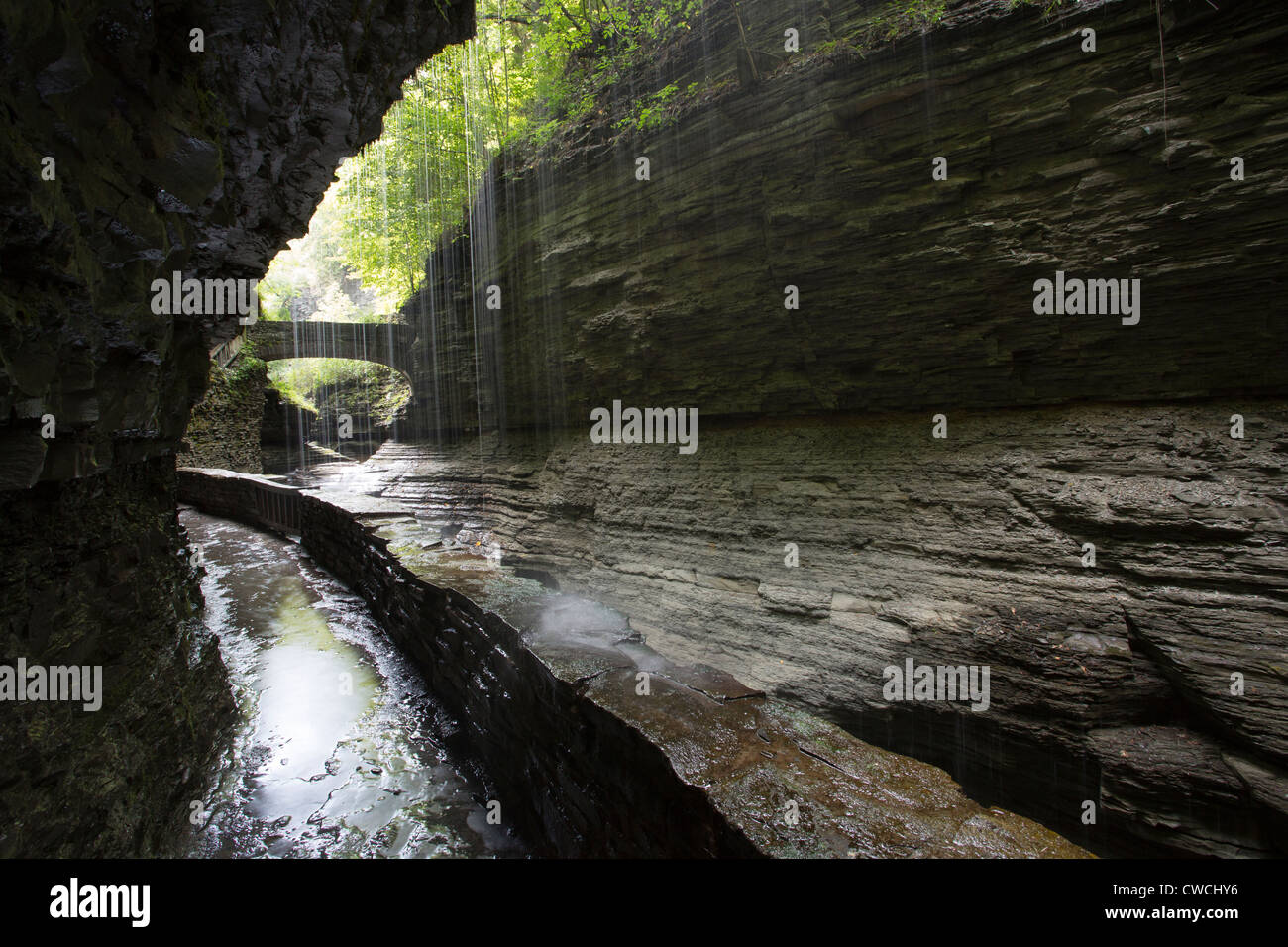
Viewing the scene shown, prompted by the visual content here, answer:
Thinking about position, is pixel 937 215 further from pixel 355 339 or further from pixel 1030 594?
pixel 355 339

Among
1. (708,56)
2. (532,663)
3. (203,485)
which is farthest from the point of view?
(203,485)

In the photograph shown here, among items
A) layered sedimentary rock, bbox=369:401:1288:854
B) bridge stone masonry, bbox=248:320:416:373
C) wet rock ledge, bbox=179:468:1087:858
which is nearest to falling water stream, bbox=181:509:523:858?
wet rock ledge, bbox=179:468:1087:858

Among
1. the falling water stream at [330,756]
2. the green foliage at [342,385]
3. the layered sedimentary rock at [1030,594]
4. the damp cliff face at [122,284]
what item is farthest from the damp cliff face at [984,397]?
the green foliage at [342,385]

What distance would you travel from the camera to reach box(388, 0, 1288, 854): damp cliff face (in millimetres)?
3928

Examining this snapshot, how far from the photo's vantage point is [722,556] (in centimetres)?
666

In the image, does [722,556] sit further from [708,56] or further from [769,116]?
[708,56]

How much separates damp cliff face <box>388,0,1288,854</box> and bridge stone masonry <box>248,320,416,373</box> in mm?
12299

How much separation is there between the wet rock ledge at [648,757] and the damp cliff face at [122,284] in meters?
2.46

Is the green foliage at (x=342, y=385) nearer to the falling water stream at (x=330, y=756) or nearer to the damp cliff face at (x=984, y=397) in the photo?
the falling water stream at (x=330, y=756)

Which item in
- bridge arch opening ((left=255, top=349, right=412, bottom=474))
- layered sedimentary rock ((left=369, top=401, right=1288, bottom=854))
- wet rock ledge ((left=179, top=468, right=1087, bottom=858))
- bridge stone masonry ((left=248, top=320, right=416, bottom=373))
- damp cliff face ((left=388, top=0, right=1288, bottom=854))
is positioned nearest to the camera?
wet rock ledge ((left=179, top=468, right=1087, bottom=858))

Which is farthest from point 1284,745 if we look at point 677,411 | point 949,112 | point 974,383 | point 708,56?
point 708,56

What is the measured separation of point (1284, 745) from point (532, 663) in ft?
17.0

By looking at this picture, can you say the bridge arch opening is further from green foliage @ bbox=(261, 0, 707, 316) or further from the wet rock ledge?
the wet rock ledge

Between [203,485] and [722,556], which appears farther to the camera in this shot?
[203,485]
